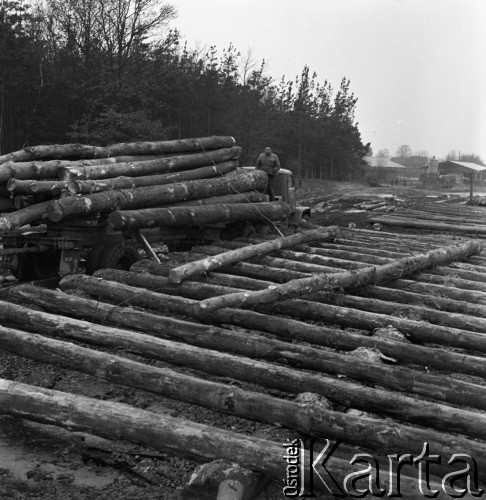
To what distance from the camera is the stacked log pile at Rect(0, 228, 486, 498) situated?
3920 mm

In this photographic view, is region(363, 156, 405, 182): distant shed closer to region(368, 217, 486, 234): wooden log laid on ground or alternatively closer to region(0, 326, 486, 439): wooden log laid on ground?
region(368, 217, 486, 234): wooden log laid on ground

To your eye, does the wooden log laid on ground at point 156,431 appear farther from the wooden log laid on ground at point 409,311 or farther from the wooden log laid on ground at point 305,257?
the wooden log laid on ground at point 305,257

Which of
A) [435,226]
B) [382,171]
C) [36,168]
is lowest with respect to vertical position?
[435,226]

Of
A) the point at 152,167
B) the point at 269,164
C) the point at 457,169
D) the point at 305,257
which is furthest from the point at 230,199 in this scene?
the point at 457,169

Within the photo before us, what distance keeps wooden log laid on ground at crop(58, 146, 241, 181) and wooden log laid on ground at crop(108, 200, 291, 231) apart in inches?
42.8

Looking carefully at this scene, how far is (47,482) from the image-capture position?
3994 millimetres

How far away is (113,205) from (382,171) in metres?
86.9

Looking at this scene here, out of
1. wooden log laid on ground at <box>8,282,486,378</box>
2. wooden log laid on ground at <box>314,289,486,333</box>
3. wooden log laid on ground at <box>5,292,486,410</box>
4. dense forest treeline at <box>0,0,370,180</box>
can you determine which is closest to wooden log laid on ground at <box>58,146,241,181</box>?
wooden log laid on ground at <box>8,282,486,378</box>

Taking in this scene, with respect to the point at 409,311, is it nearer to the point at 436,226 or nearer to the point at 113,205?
the point at 113,205

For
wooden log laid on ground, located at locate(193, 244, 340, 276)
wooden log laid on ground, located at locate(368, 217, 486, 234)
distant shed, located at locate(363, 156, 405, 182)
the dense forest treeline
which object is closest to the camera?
wooden log laid on ground, located at locate(193, 244, 340, 276)

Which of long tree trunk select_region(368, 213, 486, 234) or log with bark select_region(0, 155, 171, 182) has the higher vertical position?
log with bark select_region(0, 155, 171, 182)

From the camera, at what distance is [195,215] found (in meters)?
10.3

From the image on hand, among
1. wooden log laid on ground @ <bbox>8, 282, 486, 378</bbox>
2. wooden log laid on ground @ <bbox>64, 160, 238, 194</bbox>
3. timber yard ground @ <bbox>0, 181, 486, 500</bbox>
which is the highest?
wooden log laid on ground @ <bbox>64, 160, 238, 194</bbox>

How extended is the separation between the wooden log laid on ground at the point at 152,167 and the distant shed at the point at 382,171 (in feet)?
232
